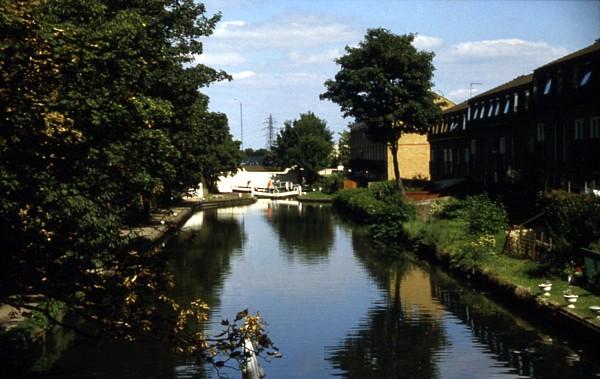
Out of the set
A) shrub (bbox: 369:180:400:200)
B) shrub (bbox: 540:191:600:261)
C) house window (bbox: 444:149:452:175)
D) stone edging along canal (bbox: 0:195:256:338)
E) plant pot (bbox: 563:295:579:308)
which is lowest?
plant pot (bbox: 563:295:579:308)

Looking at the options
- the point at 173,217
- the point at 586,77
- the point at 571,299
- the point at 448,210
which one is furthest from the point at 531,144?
the point at 571,299

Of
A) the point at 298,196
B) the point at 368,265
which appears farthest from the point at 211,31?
the point at 298,196

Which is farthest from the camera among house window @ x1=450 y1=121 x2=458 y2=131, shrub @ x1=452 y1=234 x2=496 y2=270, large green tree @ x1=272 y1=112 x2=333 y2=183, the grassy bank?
large green tree @ x1=272 y1=112 x2=333 y2=183

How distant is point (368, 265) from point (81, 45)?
27.2m

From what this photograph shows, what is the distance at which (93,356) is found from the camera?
67.4 feet

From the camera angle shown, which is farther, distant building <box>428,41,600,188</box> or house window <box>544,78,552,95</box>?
house window <box>544,78,552,95</box>

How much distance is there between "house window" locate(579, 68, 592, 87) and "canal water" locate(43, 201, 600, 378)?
1213cm

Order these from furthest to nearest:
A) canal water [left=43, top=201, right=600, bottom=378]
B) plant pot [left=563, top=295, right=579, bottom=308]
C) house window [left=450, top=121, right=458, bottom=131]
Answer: house window [left=450, top=121, right=458, bottom=131] → plant pot [left=563, top=295, right=579, bottom=308] → canal water [left=43, top=201, right=600, bottom=378]

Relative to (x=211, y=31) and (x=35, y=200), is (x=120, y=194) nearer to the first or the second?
(x=35, y=200)

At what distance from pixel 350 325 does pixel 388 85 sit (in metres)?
47.3

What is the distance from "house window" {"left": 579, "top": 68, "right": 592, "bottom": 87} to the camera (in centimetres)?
4084

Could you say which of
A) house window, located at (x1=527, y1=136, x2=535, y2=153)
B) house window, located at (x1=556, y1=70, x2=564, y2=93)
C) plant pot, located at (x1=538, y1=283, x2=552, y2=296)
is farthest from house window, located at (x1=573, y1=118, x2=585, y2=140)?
plant pot, located at (x1=538, y1=283, x2=552, y2=296)

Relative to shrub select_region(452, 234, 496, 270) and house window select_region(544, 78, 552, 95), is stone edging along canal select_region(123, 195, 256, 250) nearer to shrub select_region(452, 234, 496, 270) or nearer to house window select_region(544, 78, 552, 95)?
shrub select_region(452, 234, 496, 270)

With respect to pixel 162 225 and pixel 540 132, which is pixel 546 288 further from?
pixel 162 225
